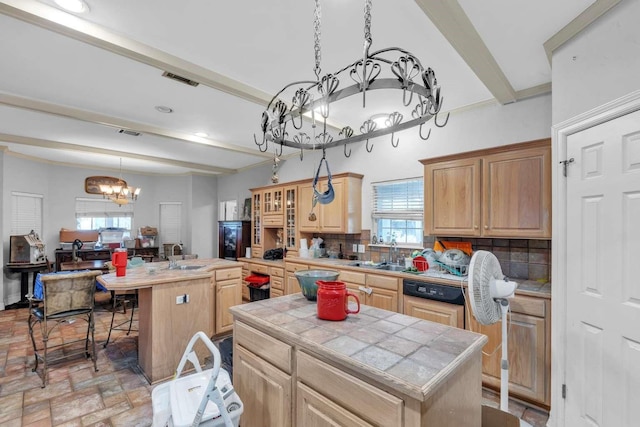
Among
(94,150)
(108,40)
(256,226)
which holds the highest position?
(108,40)

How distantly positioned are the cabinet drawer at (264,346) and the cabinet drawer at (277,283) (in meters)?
2.79

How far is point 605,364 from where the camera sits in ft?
5.82

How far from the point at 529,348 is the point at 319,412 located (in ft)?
6.39

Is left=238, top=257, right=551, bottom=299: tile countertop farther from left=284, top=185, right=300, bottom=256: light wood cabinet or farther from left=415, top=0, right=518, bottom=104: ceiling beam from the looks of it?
left=415, top=0, right=518, bottom=104: ceiling beam

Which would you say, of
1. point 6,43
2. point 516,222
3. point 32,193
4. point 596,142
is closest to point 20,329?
point 32,193

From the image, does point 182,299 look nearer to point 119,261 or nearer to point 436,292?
point 119,261

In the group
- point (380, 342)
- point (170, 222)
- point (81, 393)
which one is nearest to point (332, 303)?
point (380, 342)

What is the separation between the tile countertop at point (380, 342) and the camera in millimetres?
1119

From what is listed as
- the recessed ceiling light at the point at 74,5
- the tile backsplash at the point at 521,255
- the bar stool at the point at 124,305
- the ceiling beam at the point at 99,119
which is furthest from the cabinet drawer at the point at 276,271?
the recessed ceiling light at the point at 74,5

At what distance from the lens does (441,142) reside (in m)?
3.57

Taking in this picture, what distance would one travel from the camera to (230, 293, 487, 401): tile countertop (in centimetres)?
112

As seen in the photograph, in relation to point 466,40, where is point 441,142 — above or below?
below

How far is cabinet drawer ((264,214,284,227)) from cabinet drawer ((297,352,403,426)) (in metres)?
3.91

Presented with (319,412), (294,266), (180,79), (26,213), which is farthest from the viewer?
(26,213)
